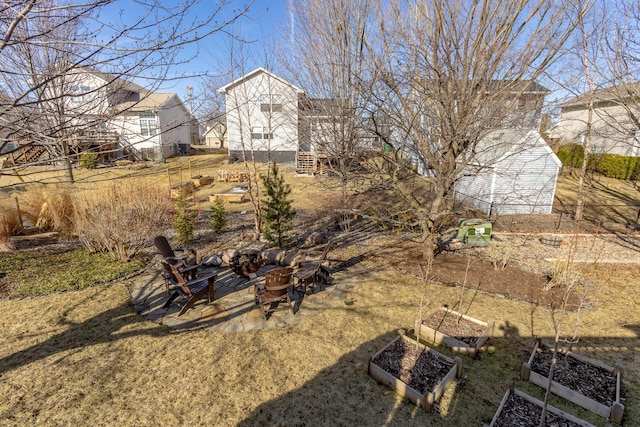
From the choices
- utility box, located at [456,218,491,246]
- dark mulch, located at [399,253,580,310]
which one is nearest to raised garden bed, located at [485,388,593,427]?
dark mulch, located at [399,253,580,310]

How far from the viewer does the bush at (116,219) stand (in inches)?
301

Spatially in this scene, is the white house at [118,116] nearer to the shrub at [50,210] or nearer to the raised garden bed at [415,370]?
the shrub at [50,210]

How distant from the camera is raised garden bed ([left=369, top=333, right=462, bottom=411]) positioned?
3.71m

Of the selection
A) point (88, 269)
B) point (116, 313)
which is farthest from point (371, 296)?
point (88, 269)

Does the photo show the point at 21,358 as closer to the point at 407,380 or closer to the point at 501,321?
the point at 407,380

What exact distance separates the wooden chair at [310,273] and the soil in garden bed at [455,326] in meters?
2.23

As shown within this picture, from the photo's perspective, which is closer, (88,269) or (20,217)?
(88,269)

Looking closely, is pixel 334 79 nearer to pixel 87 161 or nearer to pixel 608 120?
pixel 87 161

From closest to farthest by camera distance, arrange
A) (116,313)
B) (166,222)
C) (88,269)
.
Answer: (116,313), (88,269), (166,222)

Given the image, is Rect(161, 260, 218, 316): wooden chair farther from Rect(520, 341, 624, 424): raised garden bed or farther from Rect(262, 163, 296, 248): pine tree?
Rect(520, 341, 624, 424): raised garden bed

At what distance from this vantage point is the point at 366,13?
9.30 m

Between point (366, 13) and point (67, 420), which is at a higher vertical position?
point (366, 13)

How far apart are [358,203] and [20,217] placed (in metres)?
11.9

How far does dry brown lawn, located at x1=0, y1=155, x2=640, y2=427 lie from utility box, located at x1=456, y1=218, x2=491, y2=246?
3.15 meters
